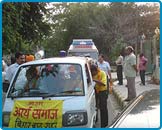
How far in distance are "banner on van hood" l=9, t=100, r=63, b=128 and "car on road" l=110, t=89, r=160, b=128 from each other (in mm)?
2165

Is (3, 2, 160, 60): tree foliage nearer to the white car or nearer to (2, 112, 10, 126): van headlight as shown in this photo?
the white car

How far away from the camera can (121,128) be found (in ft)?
13.7

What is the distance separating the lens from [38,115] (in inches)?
283

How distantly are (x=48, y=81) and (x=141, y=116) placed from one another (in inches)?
141

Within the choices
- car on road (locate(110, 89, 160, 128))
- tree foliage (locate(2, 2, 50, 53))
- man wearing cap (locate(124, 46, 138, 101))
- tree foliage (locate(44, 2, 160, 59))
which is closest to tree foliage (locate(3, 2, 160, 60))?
tree foliage (locate(44, 2, 160, 59))

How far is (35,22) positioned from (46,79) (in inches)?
523

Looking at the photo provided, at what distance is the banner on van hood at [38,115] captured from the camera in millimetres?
7125

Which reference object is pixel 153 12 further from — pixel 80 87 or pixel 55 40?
pixel 80 87

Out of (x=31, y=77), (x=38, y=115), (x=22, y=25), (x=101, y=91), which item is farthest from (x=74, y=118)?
(x=22, y=25)

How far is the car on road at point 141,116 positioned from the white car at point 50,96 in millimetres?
2044

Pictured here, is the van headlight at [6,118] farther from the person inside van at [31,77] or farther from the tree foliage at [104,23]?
the tree foliage at [104,23]

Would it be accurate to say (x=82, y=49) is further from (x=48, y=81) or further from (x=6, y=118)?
(x=6, y=118)

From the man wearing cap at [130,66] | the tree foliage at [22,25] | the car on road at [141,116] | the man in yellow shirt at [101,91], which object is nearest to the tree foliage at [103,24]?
the tree foliage at [22,25]

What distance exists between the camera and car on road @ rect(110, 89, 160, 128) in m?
4.20
